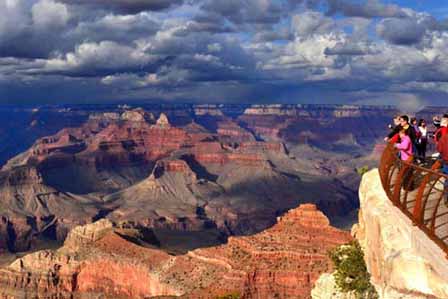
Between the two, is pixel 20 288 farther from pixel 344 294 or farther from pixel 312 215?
pixel 344 294

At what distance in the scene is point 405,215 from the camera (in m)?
23.3

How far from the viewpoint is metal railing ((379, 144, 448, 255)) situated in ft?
66.0

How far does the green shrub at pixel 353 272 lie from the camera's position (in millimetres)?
25250

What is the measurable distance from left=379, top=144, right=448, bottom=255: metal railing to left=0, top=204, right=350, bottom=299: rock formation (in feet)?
170

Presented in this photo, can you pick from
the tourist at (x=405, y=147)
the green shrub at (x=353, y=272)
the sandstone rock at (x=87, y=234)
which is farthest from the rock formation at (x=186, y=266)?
the tourist at (x=405, y=147)

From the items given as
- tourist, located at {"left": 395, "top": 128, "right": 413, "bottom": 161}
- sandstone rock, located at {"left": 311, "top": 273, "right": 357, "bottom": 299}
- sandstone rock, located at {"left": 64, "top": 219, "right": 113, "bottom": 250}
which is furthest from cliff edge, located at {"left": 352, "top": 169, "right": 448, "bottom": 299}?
sandstone rock, located at {"left": 64, "top": 219, "right": 113, "bottom": 250}

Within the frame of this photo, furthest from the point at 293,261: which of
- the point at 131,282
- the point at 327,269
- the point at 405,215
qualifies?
the point at 405,215

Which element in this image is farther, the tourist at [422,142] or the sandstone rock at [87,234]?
the sandstone rock at [87,234]

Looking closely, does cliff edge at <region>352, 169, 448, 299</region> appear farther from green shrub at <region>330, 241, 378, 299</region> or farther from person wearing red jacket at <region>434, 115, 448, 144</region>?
person wearing red jacket at <region>434, 115, 448, 144</region>

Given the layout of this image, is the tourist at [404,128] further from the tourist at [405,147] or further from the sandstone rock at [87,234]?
the sandstone rock at [87,234]

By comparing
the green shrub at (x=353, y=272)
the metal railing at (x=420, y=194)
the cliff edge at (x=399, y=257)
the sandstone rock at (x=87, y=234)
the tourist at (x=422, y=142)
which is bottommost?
the sandstone rock at (x=87, y=234)

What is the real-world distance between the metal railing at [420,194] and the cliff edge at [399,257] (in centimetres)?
→ 31

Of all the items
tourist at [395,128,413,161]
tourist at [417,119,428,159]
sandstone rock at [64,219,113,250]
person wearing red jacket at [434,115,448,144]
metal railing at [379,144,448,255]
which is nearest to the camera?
metal railing at [379,144,448,255]

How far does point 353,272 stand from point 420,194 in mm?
7473
